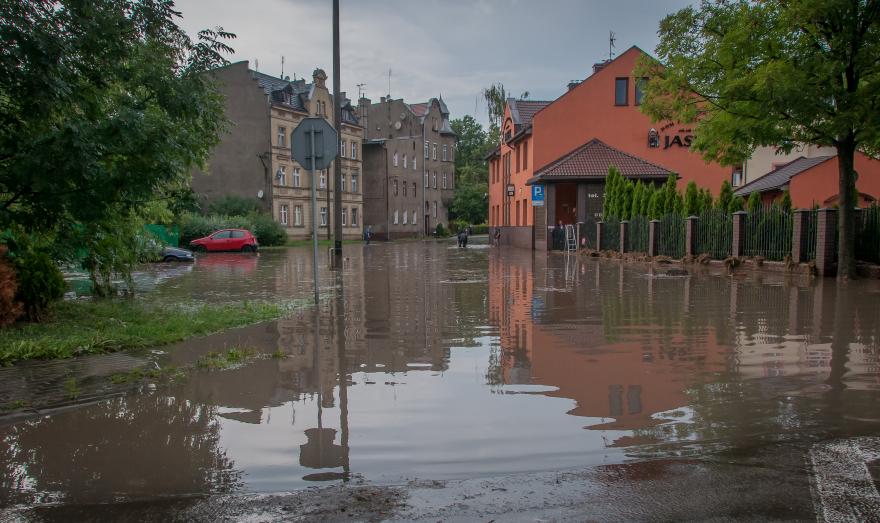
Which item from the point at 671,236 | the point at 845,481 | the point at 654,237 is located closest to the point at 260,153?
the point at 654,237

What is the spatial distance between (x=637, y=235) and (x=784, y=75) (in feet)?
44.6

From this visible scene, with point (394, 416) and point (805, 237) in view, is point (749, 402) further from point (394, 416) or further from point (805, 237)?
point (805, 237)

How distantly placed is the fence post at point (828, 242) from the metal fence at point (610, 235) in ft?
42.5

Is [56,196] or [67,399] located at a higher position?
[56,196]

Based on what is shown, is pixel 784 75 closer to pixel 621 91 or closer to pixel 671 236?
pixel 671 236

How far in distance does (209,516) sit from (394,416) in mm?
2000

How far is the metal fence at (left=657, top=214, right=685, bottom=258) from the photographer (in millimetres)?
24500

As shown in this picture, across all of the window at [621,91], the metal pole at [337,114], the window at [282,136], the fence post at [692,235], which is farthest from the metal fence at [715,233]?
the window at [282,136]

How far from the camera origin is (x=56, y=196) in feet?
27.0

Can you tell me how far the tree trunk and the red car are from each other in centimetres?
3178

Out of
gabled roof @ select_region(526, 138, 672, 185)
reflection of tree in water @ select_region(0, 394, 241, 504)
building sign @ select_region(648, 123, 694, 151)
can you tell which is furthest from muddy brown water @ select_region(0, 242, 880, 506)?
building sign @ select_region(648, 123, 694, 151)

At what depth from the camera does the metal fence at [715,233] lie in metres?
21.5

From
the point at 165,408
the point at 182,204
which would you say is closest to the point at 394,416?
the point at 165,408

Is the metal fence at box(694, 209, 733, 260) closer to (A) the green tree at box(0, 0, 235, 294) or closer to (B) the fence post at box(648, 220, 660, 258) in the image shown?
(B) the fence post at box(648, 220, 660, 258)
